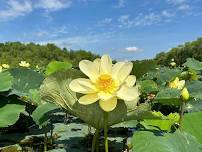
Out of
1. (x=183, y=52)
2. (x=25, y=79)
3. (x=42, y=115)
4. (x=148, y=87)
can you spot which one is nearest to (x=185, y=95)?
(x=42, y=115)

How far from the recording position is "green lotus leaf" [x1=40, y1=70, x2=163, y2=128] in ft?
5.25

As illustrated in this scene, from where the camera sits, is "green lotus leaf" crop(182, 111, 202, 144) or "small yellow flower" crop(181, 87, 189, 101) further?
"green lotus leaf" crop(182, 111, 202, 144)

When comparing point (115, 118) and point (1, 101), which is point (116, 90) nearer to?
point (115, 118)

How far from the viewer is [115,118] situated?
162 centimetres

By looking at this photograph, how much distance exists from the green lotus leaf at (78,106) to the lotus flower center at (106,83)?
143 mm

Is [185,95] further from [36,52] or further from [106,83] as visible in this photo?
[36,52]

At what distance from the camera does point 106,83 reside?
56.4 inches

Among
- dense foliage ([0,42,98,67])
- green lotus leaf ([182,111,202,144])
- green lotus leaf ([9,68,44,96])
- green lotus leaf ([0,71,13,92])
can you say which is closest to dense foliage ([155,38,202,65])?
dense foliage ([0,42,98,67])

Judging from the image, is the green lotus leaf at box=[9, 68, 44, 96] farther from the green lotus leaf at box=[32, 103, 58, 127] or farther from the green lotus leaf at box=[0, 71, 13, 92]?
the green lotus leaf at box=[32, 103, 58, 127]

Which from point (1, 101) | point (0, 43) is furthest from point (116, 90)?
point (0, 43)

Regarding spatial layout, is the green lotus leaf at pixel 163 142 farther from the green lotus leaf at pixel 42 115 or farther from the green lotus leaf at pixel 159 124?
the green lotus leaf at pixel 42 115

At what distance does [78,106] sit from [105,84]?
24cm

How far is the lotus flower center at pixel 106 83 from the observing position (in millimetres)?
1429

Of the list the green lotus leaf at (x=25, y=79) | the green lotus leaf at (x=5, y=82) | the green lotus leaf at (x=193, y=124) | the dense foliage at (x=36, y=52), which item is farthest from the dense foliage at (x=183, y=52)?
the green lotus leaf at (x=193, y=124)
